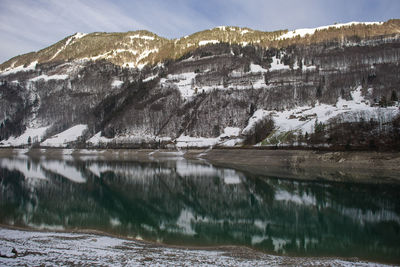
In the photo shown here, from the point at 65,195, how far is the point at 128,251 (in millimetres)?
25009

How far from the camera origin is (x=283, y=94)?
499 ft

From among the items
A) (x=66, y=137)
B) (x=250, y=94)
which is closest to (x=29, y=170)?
(x=250, y=94)

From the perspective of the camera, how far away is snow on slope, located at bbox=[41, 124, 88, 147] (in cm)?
17575

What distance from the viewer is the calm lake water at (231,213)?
69.0 ft

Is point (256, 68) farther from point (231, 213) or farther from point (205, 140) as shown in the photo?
point (231, 213)

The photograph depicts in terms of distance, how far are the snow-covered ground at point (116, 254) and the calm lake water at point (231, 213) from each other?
2058 millimetres

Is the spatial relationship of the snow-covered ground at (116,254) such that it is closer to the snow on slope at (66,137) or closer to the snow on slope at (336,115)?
the snow on slope at (336,115)

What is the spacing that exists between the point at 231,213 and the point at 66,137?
568ft

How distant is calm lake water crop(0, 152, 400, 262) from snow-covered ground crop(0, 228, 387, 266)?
6.75 feet

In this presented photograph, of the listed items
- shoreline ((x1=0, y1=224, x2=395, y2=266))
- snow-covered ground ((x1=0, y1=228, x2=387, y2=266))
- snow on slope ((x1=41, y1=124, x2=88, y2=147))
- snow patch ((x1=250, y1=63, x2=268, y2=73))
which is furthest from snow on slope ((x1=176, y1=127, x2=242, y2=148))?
snow-covered ground ((x1=0, y1=228, x2=387, y2=266))

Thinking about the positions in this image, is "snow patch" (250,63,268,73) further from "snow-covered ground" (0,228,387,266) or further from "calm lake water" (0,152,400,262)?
"snow-covered ground" (0,228,387,266)

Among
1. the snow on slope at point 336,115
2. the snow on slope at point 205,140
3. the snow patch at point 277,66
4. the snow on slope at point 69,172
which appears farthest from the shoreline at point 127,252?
the snow patch at point 277,66

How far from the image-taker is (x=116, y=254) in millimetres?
16156

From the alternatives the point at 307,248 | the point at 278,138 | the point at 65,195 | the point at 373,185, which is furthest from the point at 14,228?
the point at 278,138
